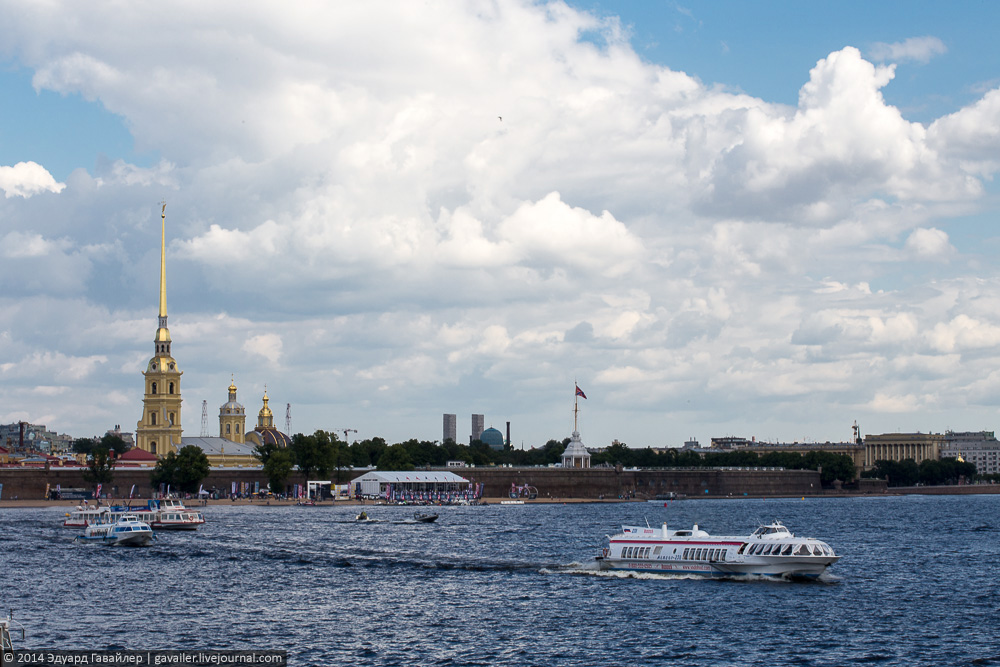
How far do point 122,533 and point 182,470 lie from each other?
8506 centimetres

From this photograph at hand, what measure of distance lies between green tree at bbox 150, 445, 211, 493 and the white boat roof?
24.4 m

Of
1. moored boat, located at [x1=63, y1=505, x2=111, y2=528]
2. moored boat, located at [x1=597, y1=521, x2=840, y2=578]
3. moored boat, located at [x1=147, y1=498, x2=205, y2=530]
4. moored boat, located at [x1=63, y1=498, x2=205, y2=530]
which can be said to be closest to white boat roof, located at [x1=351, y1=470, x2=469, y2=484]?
moored boat, located at [x1=63, y1=498, x2=205, y2=530]

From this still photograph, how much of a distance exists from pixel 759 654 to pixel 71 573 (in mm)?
43020

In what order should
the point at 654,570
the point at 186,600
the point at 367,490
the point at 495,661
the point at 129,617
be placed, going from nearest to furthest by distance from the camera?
the point at 495,661
the point at 129,617
the point at 186,600
the point at 654,570
the point at 367,490

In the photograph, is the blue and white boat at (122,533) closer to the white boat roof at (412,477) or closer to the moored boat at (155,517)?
the moored boat at (155,517)

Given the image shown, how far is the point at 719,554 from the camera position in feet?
208

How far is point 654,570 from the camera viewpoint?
65938 millimetres

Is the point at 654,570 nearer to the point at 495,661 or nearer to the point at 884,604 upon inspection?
the point at 884,604

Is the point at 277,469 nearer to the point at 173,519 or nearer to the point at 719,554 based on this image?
the point at 173,519

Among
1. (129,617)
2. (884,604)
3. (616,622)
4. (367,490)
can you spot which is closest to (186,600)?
(129,617)

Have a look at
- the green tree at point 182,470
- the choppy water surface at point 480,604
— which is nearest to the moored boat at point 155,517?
the choppy water surface at point 480,604

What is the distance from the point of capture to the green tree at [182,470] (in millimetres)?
172875

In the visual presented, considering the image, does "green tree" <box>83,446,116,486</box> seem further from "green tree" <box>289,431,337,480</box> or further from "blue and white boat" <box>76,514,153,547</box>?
"blue and white boat" <box>76,514,153,547</box>

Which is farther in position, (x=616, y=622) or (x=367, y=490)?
(x=367, y=490)
